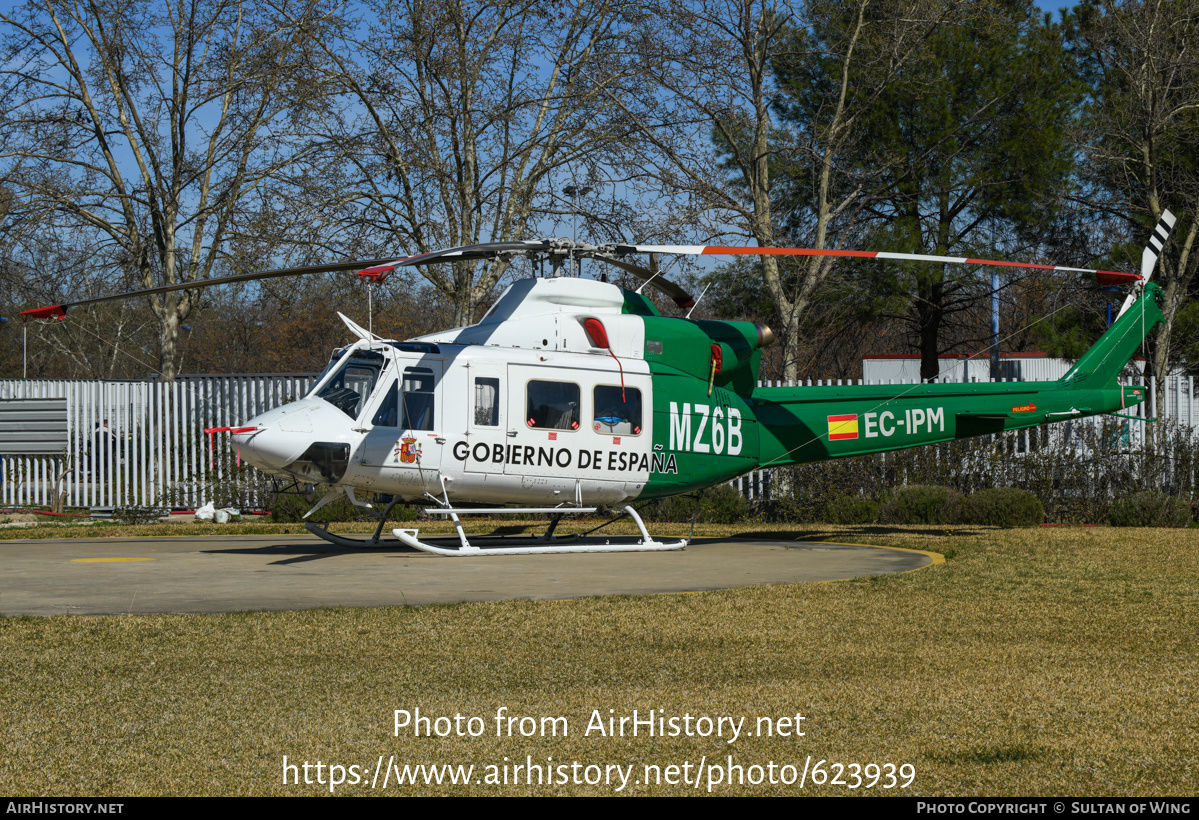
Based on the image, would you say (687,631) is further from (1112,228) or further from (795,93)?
(1112,228)

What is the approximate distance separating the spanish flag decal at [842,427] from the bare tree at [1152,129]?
1165 centimetres

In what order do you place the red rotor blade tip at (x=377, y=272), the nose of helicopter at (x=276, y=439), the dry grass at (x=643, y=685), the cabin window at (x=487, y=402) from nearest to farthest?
the dry grass at (x=643, y=685), the red rotor blade tip at (x=377, y=272), the nose of helicopter at (x=276, y=439), the cabin window at (x=487, y=402)

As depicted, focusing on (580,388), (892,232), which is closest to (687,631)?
(580,388)

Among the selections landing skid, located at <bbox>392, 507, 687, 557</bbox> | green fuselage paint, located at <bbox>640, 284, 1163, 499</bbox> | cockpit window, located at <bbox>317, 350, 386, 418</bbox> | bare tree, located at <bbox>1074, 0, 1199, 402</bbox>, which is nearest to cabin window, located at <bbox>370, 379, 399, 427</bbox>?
cockpit window, located at <bbox>317, 350, 386, 418</bbox>

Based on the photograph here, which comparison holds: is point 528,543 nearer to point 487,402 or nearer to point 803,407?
point 487,402

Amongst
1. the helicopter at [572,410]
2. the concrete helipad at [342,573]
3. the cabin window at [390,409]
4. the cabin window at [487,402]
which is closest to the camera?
the concrete helipad at [342,573]

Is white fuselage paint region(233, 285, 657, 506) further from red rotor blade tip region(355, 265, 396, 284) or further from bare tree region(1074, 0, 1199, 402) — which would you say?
bare tree region(1074, 0, 1199, 402)

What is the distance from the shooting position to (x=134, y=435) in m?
20.5

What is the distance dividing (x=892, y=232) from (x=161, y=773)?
22.9m

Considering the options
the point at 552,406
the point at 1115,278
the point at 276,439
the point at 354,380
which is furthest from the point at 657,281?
the point at 1115,278

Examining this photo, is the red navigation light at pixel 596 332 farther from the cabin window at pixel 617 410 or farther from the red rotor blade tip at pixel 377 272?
the red rotor blade tip at pixel 377 272

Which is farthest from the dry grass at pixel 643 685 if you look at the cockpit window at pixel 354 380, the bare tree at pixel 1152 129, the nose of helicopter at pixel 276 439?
the bare tree at pixel 1152 129

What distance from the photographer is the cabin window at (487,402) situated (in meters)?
12.2

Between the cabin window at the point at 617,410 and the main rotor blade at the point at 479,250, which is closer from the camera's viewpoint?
the main rotor blade at the point at 479,250
